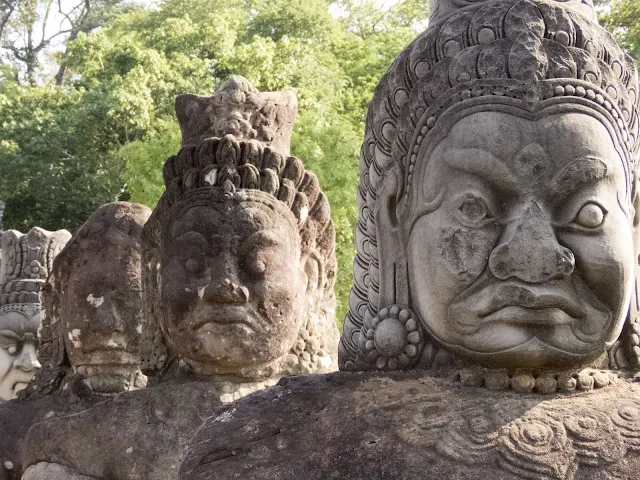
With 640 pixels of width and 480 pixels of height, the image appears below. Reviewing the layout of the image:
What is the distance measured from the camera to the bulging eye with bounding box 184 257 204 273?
4602 millimetres

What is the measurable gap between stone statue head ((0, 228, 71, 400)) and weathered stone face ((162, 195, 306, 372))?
382cm

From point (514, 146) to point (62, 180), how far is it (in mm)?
18901

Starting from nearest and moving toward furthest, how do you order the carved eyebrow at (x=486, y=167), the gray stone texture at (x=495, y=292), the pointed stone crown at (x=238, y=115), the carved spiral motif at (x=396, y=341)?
the gray stone texture at (x=495, y=292), the carved eyebrow at (x=486, y=167), the carved spiral motif at (x=396, y=341), the pointed stone crown at (x=238, y=115)

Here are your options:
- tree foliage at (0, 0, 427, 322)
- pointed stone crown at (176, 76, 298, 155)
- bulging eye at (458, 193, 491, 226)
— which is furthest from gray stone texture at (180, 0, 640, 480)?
tree foliage at (0, 0, 427, 322)

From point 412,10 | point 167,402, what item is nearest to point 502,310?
point 167,402

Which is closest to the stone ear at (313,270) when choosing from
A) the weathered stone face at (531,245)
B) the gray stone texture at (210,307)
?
the gray stone texture at (210,307)

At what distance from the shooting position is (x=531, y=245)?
2893mm

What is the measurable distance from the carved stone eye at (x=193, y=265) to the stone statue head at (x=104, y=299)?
1003 millimetres

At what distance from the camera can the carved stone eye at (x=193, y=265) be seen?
4602 mm

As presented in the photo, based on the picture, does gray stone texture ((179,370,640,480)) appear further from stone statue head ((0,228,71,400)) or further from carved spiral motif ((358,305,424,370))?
stone statue head ((0,228,71,400))

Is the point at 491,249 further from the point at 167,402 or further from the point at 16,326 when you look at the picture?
the point at 16,326

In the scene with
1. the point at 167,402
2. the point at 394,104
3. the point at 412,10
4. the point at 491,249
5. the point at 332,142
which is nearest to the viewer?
the point at 491,249

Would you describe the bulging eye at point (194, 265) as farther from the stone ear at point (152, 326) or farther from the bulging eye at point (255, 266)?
the stone ear at point (152, 326)

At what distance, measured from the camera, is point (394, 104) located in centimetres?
332
